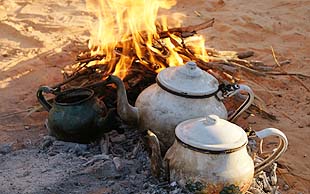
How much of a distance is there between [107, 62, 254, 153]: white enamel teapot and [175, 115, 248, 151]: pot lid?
14.0 inches

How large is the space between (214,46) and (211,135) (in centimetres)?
409

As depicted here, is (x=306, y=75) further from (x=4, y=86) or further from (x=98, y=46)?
(x=4, y=86)

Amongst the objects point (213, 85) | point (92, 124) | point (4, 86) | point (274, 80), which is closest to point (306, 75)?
point (274, 80)

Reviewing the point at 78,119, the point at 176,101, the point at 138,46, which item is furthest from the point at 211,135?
the point at 138,46

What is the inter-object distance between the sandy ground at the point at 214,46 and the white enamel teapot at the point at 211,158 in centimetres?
94

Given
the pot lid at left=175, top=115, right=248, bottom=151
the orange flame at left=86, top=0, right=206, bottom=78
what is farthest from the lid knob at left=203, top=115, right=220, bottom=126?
the orange flame at left=86, top=0, right=206, bottom=78

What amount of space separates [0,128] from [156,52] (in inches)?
64.9

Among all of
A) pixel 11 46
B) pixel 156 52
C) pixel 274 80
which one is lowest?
pixel 274 80

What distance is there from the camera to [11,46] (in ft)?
22.6

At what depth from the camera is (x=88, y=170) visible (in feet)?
12.5

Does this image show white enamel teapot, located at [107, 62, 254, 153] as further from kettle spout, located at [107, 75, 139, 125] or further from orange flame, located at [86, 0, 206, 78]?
orange flame, located at [86, 0, 206, 78]

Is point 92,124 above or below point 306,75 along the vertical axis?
above

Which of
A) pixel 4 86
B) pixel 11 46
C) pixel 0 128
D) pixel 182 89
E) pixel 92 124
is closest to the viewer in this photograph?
pixel 182 89

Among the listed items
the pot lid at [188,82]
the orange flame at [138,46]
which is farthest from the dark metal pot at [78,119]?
the pot lid at [188,82]
